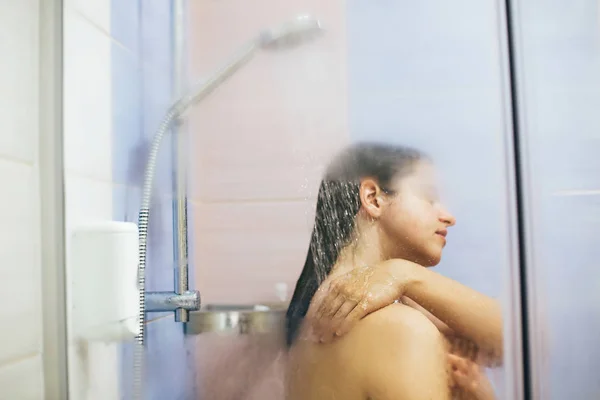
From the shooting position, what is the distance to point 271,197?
0.95m

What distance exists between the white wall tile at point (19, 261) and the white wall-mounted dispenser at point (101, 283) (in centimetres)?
6

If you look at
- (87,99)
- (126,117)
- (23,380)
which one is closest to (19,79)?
(87,99)

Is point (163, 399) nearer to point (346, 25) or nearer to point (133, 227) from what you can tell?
point (133, 227)

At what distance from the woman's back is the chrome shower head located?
0.50 m

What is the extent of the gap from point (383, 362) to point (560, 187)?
1.39ft

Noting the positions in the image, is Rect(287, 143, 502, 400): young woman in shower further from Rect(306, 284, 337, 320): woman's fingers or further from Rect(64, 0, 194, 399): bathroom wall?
Rect(64, 0, 194, 399): bathroom wall

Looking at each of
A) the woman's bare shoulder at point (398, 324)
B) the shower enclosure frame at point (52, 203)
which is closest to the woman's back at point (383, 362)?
the woman's bare shoulder at point (398, 324)

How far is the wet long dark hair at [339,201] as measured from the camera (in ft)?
3.04

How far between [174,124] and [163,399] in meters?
0.49

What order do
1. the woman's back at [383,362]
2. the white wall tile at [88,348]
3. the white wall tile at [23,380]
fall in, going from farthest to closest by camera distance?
the woman's back at [383,362] < the white wall tile at [88,348] < the white wall tile at [23,380]

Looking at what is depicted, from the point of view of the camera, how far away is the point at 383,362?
88 centimetres

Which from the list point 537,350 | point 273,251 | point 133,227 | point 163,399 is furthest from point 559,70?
point 163,399

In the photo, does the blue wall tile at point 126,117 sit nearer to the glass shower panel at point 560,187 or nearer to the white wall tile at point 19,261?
the white wall tile at point 19,261

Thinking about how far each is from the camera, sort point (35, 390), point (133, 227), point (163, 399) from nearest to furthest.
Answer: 1. point (35, 390)
2. point (133, 227)
3. point (163, 399)
